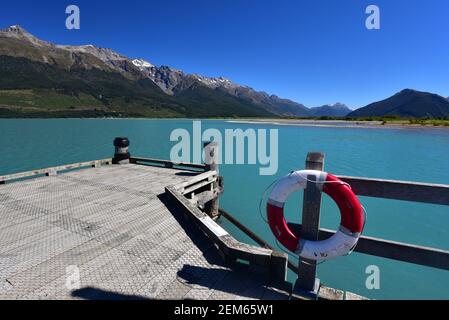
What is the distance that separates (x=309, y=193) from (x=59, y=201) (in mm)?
6208

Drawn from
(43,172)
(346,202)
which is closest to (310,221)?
(346,202)

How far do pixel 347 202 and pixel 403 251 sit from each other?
105 cm

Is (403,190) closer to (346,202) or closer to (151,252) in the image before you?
(346,202)

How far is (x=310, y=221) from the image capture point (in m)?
3.14

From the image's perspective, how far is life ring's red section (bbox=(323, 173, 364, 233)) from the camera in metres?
2.99

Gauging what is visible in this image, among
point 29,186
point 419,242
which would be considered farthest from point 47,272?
point 419,242

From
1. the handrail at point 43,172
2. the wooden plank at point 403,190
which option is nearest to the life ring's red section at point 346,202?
the wooden plank at point 403,190

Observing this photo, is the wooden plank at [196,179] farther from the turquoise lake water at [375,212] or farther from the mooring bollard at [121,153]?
the mooring bollard at [121,153]

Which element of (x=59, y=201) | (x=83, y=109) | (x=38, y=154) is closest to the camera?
(x=59, y=201)

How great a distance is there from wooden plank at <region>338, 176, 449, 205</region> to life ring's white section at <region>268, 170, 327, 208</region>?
47 centimetres
